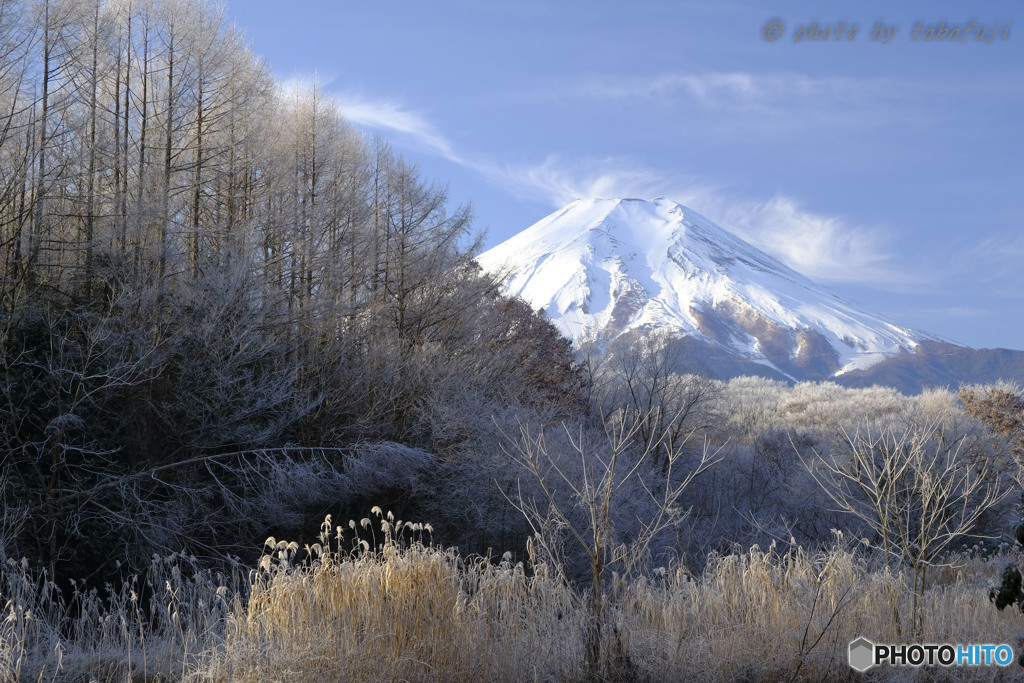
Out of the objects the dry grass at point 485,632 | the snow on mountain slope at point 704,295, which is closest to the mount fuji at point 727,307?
the snow on mountain slope at point 704,295

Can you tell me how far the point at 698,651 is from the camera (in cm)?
564

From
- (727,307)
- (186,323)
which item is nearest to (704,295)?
(727,307)

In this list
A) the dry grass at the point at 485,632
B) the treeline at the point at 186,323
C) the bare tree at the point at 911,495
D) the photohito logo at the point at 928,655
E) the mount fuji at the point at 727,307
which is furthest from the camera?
the mount fuji at the point at 727,307

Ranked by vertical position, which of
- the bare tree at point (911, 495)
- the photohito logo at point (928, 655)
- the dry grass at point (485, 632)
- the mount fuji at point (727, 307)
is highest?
the mount fuji at point (727, 307)

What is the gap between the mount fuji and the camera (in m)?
141

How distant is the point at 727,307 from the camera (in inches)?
6452

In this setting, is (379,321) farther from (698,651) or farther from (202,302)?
(698,651)

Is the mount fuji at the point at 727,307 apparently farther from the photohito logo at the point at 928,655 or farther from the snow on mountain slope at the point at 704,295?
the photohito logo at the point at 928,655

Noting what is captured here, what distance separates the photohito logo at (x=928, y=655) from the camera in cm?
561

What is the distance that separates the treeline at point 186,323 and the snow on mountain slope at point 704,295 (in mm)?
110553

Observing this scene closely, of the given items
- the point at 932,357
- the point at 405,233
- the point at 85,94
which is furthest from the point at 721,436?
the point at 932,357

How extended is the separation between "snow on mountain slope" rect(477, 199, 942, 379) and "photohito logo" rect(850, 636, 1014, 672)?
126301 mm

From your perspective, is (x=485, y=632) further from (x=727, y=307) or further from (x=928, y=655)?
(x=727, y=307)

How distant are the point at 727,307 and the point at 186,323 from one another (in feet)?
509
